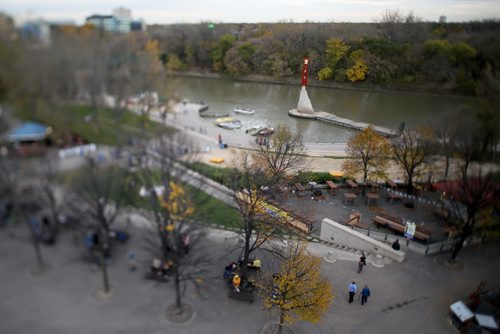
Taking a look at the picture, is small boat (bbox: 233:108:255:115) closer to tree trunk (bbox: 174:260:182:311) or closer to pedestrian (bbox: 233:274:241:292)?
pedestrian (bbox: 233:274:241:292)

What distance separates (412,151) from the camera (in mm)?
7855

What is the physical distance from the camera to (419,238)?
647cm

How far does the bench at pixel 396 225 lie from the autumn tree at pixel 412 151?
1331mm

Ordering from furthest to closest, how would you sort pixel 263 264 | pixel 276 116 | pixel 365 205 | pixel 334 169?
pixel 334 169 → pixel 365 205 → pixel 276 116 → pixel 263 264

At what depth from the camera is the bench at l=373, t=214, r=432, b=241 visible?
6426mm

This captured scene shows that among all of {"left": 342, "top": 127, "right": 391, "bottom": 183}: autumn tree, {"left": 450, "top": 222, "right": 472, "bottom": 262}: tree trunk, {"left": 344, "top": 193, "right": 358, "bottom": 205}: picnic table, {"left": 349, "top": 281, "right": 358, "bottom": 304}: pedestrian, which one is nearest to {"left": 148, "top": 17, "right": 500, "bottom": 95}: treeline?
{"left": 342, "top": 127, "right": 391, "bottom": 183}: autumn tree

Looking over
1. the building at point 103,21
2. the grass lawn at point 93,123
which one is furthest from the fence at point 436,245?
the building at point 103,21

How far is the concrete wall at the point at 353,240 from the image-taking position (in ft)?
20.4

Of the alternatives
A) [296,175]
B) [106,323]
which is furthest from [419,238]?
[106,323]

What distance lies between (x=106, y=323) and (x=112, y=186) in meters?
1.58

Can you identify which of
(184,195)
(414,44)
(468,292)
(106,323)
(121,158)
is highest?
(414,44)

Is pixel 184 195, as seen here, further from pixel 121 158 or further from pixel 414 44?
pixel 414 44

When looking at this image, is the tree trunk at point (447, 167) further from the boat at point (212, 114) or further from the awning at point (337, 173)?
the boat at point (212, 114)

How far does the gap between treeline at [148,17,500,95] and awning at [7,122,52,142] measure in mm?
2320
